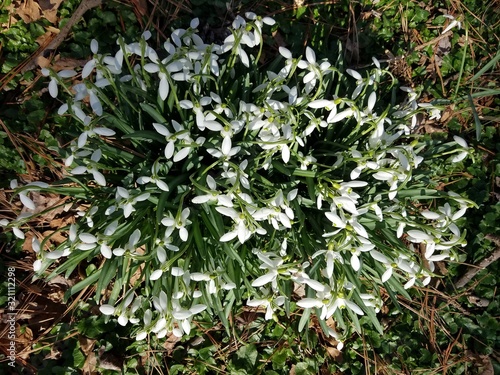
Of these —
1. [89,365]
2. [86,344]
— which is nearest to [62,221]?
[86,344]

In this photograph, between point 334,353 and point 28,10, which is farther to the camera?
point 334,353

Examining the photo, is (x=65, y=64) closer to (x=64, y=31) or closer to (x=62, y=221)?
(x=64, y=31)

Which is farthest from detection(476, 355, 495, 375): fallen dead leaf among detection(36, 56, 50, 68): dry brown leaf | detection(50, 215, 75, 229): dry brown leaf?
detection(36, 56, 50, 68): dry brown leaf

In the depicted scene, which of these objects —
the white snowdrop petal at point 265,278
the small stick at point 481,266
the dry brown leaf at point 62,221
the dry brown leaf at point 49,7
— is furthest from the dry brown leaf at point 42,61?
the small stick at point 481,266

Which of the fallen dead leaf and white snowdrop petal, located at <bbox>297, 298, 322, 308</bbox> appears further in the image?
the fallen dead leaf

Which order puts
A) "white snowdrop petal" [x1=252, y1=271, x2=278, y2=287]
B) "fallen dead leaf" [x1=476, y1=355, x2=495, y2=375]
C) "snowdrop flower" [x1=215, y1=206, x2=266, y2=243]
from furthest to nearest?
1. "fallen dead leaf" [x1=476, y1=355, x2=495, y2=375]
2. "white snowdrop petal" [x1=252, y1=271, x2=278, y2=287]
3. "snowdrop flower" [x1=215, y1=206, x2=266, y2=243]

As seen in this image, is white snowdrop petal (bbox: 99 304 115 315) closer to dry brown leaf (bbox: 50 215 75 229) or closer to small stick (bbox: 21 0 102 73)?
dry brown leaf (bbox: 50 215 75 229)
